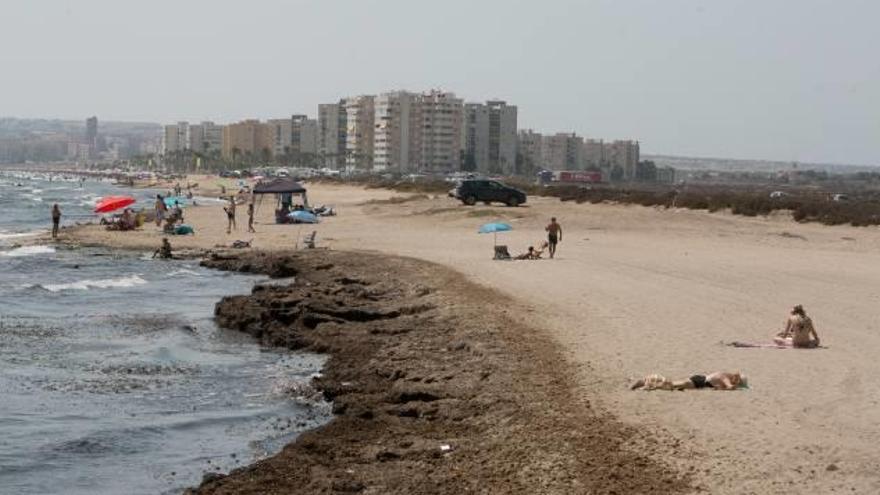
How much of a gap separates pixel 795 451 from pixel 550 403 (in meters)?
3.13

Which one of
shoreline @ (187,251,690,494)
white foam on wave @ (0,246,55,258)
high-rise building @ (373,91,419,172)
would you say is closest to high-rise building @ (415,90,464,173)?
high-rise building @ (373,91,419,172)

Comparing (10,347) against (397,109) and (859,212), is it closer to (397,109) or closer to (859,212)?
(859,212)

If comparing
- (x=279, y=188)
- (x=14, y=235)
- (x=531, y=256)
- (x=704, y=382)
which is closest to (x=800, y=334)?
(x=704, y=382)

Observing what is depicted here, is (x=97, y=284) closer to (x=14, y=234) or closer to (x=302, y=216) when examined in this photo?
(x=302, y=216)

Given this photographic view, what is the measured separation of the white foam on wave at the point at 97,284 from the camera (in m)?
30.3

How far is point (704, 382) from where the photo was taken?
1238 centimetres

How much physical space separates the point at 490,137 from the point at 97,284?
16474 centimetres

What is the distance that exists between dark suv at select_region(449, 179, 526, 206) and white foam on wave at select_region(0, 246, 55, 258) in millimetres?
19221

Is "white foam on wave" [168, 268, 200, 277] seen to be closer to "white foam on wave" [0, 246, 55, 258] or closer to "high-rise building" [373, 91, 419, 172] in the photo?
"white foam on wave" [0, 246, 55, 258]

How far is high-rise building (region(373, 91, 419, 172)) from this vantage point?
187 metres

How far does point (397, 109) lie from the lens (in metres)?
186

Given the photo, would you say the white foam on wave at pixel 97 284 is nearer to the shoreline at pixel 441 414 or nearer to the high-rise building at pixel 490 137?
the shoreline at pixel 441 414

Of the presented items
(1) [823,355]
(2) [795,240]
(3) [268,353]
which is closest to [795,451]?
(1) [823,355]

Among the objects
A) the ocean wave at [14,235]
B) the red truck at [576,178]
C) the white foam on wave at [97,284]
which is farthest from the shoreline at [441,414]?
the red truck at [576,178]
